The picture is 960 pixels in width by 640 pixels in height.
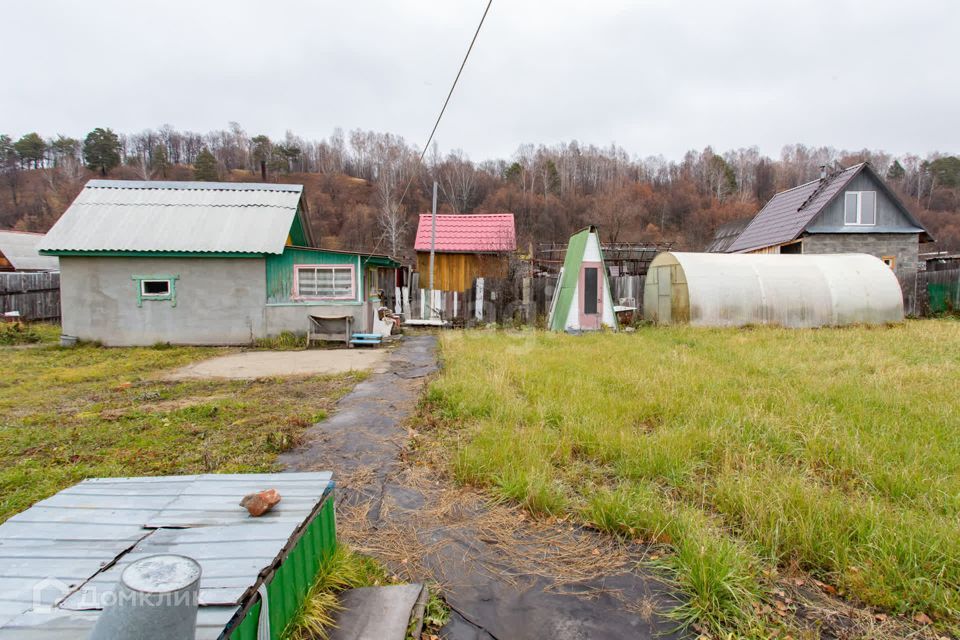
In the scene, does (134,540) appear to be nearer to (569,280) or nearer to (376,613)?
(376,613)

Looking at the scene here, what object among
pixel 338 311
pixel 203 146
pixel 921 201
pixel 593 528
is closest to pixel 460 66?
pixel 593 528

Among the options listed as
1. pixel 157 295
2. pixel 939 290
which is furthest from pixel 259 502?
pixel 939 290

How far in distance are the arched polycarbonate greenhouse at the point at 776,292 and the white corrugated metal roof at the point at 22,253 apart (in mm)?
28766

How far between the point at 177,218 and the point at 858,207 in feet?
77.5

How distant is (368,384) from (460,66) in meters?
4.72

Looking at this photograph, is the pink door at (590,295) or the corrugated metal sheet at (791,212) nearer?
the pink door at (590,295)

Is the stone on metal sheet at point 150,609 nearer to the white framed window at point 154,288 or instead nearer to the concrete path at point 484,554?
the concrete path at point 484,554

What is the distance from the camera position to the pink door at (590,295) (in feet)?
44.4

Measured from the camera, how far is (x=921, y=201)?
4975cm

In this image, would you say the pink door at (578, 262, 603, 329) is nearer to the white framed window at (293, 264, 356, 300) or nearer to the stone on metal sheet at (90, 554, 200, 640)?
the white framed window at (293, 264, 356, 300)

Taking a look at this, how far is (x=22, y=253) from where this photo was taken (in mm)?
24938

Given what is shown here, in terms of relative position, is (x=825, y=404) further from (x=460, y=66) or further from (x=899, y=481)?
(x=460, y=66)

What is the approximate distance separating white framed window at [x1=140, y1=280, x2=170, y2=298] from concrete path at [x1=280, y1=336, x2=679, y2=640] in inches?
411

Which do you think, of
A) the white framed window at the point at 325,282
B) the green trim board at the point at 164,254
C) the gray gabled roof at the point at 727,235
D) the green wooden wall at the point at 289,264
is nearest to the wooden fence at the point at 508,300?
the white framed window at the point at 325,282
